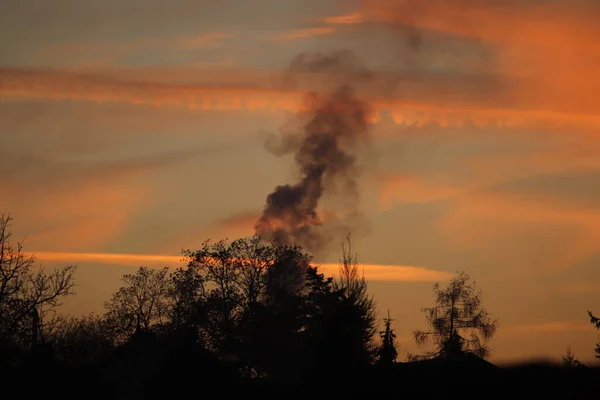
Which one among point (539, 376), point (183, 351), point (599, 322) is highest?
point (599, 322)

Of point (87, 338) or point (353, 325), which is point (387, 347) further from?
point (87, 338)

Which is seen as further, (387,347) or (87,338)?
(87,338)

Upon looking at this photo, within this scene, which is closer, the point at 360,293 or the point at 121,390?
the point at 121,390

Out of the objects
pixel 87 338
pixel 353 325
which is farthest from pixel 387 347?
pixel 87 338

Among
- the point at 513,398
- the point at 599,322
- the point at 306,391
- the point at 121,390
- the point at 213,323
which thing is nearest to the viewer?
the point at 513,398

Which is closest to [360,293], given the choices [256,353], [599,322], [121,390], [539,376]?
[256,353]

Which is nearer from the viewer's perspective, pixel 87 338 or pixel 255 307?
pixel 255 307

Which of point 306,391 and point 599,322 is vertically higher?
point 599,322

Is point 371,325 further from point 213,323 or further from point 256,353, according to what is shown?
point 213,323

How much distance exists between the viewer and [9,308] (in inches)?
2144

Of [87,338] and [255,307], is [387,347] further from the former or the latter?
[87,338]

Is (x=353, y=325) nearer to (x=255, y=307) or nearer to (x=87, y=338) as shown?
(x=255, y=307)

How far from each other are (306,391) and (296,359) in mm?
36250

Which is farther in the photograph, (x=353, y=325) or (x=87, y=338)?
(x=87, y=338)
